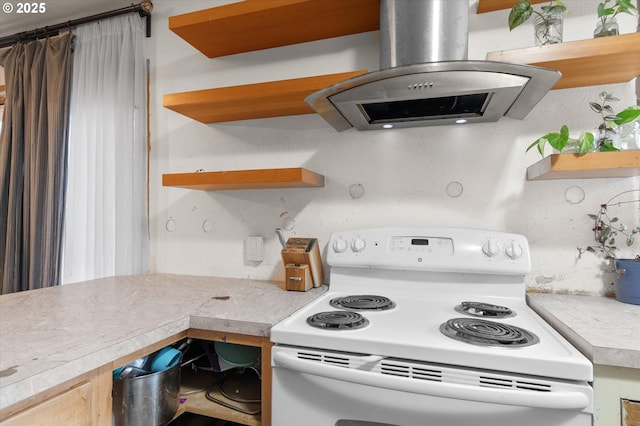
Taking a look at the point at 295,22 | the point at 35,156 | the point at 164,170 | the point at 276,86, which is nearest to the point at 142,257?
the point at 164,170

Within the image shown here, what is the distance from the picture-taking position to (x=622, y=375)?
0.69 meters

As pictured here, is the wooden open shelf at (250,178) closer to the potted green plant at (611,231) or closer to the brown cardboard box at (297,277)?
the brown cardboard box at (297,277)

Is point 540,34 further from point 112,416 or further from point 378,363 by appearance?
point 112,416

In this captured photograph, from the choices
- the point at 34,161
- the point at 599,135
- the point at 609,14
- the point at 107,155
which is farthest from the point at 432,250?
the point at 34,161

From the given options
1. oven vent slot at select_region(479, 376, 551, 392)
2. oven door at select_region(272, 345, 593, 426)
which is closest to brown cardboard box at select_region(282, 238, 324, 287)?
oven door at select_region(272, 345, 593, 426)

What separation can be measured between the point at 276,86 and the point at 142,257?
Answer: 45.4 inches

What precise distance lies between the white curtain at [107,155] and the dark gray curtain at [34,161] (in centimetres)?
7

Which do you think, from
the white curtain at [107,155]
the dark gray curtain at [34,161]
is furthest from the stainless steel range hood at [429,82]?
the dark gray curtain at [34,161]

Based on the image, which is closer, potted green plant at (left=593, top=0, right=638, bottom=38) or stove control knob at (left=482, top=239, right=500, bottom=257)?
potted green plant at (left=593, top=0, right=638, bottom=38)

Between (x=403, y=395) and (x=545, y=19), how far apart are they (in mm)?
1275

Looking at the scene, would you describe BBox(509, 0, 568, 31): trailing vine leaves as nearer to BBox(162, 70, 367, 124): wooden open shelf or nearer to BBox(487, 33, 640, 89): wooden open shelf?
BBox(487, 33, 640, 89): wooden open shelf

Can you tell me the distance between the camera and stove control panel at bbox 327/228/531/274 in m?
1.14

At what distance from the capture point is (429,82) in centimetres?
97

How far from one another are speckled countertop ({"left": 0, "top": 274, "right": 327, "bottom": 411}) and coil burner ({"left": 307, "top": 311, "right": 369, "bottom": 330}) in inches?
4.1
